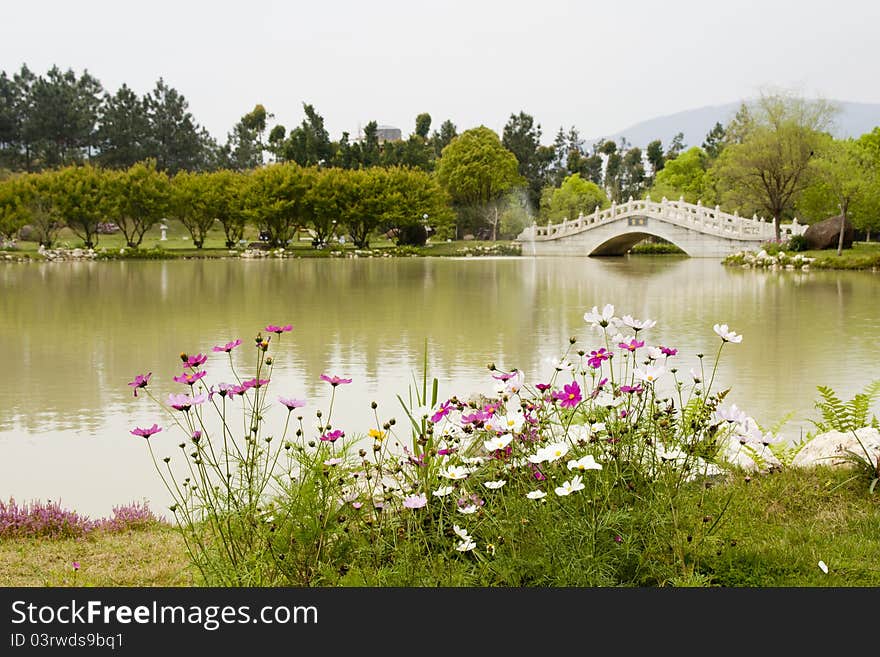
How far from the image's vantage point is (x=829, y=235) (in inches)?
1270

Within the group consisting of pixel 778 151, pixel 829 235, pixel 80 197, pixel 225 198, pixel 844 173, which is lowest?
pixel 829 235

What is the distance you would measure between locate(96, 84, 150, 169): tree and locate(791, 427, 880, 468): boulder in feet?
191

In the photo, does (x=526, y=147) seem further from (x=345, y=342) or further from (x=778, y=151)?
(x=345, y=342)

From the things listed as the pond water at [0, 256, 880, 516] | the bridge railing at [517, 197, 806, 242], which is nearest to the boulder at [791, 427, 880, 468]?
the pond water at [0, 256, 880, 516]

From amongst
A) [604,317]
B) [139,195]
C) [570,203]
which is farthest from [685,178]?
[604,317]

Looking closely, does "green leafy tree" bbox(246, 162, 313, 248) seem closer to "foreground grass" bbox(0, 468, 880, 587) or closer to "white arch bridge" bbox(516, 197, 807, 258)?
"white arch bridge" bbox(516, 197, 807, 258)

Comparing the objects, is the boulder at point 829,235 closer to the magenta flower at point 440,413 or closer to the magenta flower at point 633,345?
Result: the magenta flower at point 633,345

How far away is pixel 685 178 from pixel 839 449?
193 ft

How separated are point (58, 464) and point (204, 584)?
3263 millimetres

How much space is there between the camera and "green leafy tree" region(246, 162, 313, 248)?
144 feet

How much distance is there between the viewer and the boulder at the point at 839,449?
439cm

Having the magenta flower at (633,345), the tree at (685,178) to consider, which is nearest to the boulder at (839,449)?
the magenta flower at (633,345)

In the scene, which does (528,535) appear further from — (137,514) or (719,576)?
(137,514)

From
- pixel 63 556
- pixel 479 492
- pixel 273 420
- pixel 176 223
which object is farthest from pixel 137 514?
pixel 176 223
